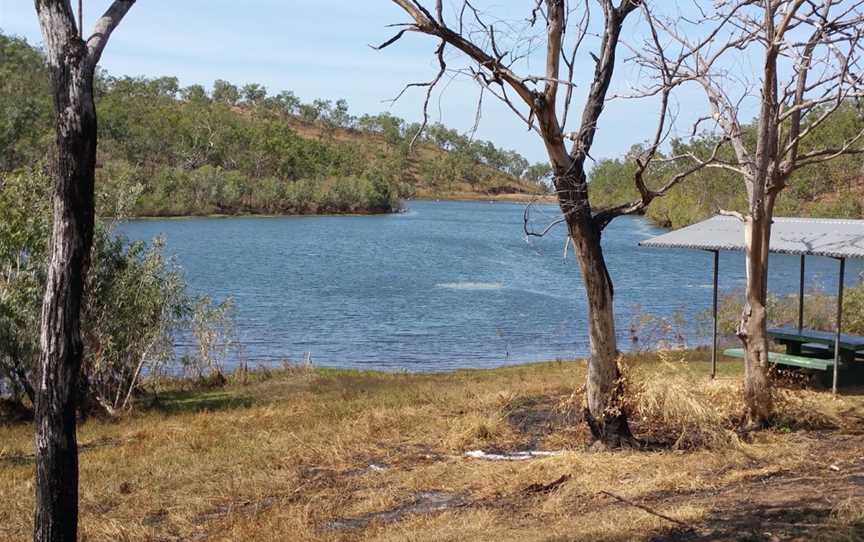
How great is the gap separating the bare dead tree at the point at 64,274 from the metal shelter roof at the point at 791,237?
10.1 m

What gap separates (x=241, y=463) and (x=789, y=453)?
613cm

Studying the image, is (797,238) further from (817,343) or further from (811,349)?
(811,349)

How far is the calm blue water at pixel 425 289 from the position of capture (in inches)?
1110

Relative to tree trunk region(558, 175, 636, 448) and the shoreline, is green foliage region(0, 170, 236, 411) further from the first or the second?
tree trunk region(558, 175, 636, 448)

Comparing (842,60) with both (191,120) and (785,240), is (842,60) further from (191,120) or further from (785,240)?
(191,120)

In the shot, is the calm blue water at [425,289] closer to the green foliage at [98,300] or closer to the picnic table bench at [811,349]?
the green foliage at [98,300]

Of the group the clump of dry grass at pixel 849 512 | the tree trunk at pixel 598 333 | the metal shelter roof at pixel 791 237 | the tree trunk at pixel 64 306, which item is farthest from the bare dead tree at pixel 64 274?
the metal shelter roof at pixel 791 237

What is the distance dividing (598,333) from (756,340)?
2185 millimetres

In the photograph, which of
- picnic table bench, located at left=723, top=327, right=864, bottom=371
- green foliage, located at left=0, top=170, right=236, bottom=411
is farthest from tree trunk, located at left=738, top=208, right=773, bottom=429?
green foliage, located at left=0, top=170, right=236, bottom=411

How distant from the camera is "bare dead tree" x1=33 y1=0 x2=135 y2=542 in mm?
5645

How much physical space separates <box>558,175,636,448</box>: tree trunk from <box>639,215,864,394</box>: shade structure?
3.69m

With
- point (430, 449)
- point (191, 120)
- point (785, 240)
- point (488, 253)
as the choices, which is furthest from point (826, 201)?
point (191, 120)

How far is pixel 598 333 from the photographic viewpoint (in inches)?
424

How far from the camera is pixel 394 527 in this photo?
316 inches
